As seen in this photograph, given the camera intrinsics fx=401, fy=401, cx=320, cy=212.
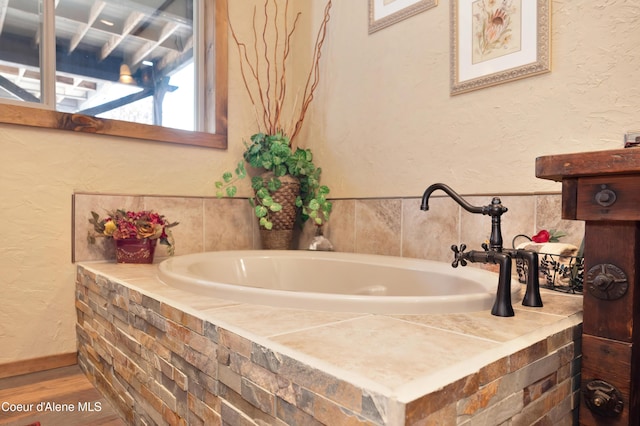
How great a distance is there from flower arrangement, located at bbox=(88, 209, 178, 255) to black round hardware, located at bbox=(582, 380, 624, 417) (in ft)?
5.34

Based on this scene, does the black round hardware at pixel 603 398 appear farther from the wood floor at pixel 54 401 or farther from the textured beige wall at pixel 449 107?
the wood floor at pixel 54 401

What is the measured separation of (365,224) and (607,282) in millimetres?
1258

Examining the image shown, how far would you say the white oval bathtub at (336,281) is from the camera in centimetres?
90

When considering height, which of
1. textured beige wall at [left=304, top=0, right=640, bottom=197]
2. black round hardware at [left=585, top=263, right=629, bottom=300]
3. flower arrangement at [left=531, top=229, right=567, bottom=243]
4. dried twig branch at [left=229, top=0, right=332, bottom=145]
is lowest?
black round hardware at [left=585, top=263, right=629, bottom=300]

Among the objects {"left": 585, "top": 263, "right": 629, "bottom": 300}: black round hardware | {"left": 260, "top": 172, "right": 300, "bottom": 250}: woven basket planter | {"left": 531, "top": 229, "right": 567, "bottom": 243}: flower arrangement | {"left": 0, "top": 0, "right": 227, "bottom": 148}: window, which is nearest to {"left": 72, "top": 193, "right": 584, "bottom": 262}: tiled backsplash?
{"left": 531, "top": 229, "right": 567, "bottom": 243}: flower arrangement

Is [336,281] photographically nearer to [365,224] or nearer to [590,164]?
[365,224]

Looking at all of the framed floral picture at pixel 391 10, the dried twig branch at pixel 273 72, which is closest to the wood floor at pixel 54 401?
the dried twig branch at pixel 273 72

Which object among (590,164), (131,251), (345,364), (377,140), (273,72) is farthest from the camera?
(273,72)

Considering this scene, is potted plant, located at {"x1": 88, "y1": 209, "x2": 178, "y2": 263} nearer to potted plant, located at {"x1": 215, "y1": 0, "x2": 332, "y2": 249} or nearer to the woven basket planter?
potted plant, located at {"x1": 215, "y1": 0, "x2": 332, "y2": 249}

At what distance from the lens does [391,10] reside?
73.3 inches

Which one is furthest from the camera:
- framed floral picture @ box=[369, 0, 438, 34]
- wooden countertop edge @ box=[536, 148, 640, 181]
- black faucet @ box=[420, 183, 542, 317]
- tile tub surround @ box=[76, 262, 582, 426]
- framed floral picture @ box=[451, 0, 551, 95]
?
framed floral picture @ box=[369, 0, 438, 34]

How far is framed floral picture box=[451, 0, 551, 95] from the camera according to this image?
1376 millimetres

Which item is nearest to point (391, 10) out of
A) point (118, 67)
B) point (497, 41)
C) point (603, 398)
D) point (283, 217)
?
point (497, 41)

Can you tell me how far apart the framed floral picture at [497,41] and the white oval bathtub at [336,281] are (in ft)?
2.40
